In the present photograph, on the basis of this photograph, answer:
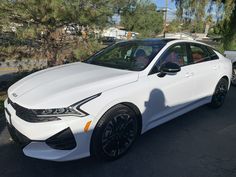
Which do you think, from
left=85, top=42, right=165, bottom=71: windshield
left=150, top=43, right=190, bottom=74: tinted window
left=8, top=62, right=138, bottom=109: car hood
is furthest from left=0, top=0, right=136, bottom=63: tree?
left=150, top=43, right=190, bottom=74: tinted window

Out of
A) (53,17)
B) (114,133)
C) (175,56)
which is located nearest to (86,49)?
(53,17)

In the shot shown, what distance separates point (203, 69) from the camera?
4367mm

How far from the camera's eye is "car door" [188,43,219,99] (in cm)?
423

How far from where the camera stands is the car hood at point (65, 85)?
2.72 meters

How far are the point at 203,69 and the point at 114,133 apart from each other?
224 cm

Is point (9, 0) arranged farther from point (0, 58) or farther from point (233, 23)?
point (233, 23)

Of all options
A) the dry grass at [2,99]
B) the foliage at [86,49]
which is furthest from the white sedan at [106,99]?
→ the foliage at [86,49]

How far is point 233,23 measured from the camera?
13547 mm

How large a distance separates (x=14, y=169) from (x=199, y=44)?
378 centimetres

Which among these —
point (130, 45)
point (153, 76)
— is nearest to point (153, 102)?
point (153, 76)

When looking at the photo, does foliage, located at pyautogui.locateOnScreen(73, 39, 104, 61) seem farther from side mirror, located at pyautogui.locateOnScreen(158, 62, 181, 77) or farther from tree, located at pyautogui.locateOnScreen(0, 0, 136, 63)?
side mirror, located at pyautogui.locateOnScreen(158, 62, 181, 77)

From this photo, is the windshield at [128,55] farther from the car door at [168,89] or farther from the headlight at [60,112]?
the headlight at [60,112]

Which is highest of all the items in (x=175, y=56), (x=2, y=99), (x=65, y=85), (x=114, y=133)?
(x=175, y=56)

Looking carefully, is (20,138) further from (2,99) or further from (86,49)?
(86,49)
